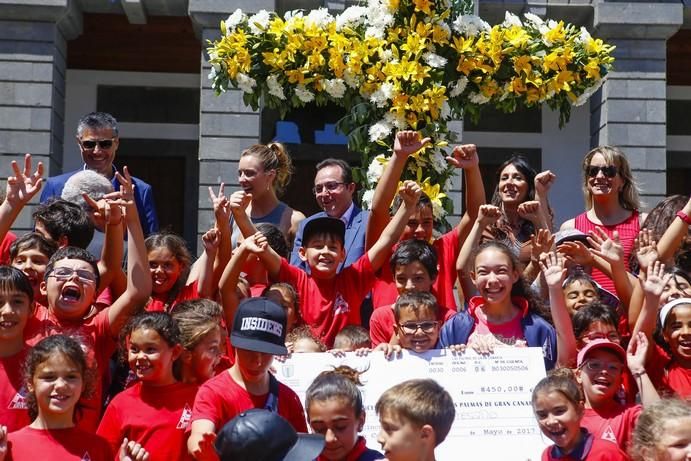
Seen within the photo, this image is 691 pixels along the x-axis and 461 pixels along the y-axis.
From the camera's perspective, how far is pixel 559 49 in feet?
23.6

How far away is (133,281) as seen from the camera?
19.0 feet

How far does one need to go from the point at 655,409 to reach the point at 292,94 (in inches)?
139

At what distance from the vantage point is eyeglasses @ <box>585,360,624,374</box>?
539cm

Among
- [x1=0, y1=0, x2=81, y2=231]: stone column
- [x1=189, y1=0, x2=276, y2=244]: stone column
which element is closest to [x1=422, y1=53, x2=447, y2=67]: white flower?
[x1=189, y1=0, x2=276, y2=244]: stone column

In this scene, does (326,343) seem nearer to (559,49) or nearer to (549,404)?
(549,404)

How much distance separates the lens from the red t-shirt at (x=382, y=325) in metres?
6.16

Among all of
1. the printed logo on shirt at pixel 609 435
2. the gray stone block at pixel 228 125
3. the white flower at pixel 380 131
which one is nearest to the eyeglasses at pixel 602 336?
the printed logo on shirt at pixel 609 435

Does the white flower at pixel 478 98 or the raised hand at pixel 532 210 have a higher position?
the white flower at pixel 478 98

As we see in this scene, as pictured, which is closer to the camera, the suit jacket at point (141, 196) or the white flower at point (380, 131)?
the white flower at point (380, 131)

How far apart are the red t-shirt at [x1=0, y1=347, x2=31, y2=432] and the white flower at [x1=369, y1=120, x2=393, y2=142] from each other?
2816 millimetres

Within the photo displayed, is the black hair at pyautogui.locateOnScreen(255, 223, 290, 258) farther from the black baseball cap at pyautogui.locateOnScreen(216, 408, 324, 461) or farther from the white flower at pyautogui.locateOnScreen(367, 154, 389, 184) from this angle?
the black baseball cap at pyautogui.locateOnScreen(216, 408, 324, 461)

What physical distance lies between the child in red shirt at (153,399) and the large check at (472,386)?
0.56 meters

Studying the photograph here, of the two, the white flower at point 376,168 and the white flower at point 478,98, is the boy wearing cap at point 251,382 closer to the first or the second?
the white flower at point 376,168

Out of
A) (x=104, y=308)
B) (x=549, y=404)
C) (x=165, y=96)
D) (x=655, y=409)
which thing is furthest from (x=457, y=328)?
(x=165, y=96)
